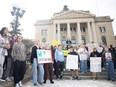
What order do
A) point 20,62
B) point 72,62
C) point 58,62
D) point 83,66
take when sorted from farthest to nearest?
point 83,66
point 72,62
point 58,62
point 20,62

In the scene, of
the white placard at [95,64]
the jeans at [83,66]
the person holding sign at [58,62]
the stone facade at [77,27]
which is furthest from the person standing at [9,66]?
the stone facade at [77,27]

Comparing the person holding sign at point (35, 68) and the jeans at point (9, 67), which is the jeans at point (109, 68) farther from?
the jeans at point (9, 67)

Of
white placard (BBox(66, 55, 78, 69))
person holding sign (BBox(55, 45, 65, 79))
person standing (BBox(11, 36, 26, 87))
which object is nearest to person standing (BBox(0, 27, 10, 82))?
person standing (BBox(11, 36, 26, 87))

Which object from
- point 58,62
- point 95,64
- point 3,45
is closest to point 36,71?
point 3,45

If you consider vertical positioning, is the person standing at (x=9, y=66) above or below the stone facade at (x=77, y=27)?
below

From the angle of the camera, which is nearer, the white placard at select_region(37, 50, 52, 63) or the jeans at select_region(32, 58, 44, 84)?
the jeans at select_region(32, 58, 44, 84)

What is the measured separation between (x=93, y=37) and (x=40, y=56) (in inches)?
1556

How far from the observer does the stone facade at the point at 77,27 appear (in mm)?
45484

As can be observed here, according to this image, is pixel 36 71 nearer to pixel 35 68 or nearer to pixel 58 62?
pixel 35 68

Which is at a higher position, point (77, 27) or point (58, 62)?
point (77, 27)

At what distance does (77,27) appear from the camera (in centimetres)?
4641

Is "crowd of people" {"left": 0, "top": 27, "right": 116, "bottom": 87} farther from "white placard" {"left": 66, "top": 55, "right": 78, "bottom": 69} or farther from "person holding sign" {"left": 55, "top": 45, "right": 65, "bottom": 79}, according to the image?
"white placard" {"left": 66, "top": 55, "right": 78, "bottom": 69}

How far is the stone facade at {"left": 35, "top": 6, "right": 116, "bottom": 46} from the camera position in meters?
45.5

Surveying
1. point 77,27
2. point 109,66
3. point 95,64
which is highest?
point 77,27
